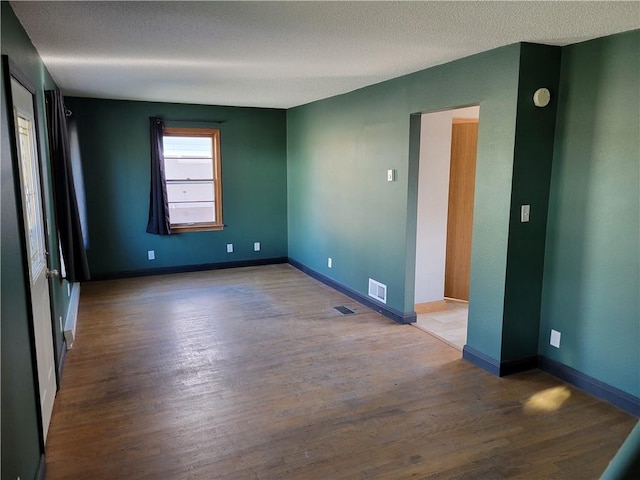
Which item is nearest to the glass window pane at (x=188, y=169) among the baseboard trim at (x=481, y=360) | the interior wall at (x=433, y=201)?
the interior wall at (x=433, y=201)

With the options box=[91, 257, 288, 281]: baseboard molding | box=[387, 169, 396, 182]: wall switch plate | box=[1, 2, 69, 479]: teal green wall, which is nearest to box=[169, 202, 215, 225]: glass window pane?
box=[91, 257, 288, 281]: baseboard molding

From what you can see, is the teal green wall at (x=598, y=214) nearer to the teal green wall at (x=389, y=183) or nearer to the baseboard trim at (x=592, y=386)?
the baseboard trim at (x=592, y=386)

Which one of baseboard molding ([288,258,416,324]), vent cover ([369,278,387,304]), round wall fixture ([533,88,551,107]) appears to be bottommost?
baseboard molding ([288,258,416,324])

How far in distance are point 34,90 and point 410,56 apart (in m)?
2.53

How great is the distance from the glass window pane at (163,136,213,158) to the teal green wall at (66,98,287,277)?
241mm

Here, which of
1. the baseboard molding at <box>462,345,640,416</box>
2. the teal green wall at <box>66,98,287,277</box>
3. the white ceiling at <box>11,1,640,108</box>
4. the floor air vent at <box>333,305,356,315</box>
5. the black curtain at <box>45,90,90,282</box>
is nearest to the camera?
the white ceiling at <box>11,1,640,108</box>

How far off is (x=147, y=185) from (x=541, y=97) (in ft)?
16.0

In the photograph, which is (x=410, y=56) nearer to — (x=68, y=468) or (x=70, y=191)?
(x=70, y=191)

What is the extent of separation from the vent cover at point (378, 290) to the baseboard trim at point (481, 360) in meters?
1.17

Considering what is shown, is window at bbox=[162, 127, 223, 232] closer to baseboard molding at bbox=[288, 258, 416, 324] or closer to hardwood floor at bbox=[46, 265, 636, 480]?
baseboard molding at bbox=[288, 258, 416, 324]

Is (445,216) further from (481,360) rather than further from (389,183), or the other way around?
(481,360)

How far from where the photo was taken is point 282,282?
237 inches

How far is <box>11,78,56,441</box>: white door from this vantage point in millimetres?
2438

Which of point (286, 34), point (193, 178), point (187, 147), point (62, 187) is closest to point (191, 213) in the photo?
point (193, 178)
